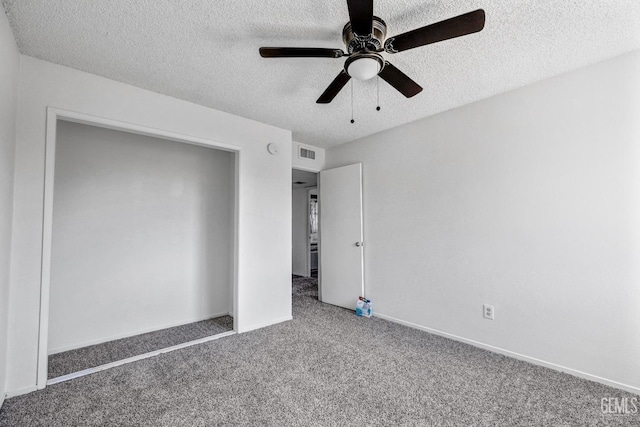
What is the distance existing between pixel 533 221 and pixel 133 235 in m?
3.97

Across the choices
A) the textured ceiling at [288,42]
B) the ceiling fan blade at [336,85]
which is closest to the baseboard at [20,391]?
the textured ceiling at [288,42]

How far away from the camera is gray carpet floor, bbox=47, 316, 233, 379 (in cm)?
241

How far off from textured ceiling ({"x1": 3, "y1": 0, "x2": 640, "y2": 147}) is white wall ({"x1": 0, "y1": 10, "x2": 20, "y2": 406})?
17 cm

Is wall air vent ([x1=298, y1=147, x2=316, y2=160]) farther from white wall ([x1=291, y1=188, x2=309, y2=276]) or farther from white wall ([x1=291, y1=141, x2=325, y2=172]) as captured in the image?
white wall ([x1=291, y1=188, x2=309, y2=276])

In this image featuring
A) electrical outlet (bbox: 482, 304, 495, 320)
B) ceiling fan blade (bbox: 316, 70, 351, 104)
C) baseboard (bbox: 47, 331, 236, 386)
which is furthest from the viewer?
electrical outlet (bbox: 482, 304, 495, 320)

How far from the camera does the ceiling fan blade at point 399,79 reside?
70.6 inches

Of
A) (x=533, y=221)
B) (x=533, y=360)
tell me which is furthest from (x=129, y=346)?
(x=533, y=221)

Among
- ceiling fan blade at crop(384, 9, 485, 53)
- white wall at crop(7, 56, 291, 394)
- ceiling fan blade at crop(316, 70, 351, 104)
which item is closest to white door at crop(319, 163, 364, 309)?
white wall at crop(7, 56, 291, 394)

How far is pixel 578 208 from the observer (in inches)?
88.3

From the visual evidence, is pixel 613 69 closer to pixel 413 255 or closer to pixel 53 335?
pixel 413 255

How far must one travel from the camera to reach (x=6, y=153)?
179 cm

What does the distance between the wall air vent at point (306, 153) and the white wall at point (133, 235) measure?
39.1 inches

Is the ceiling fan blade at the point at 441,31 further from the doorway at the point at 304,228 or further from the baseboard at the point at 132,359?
the doorway at the point at 304,228

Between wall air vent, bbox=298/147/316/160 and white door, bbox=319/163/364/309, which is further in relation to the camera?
wall air vent, bbox=298/147/316/160
